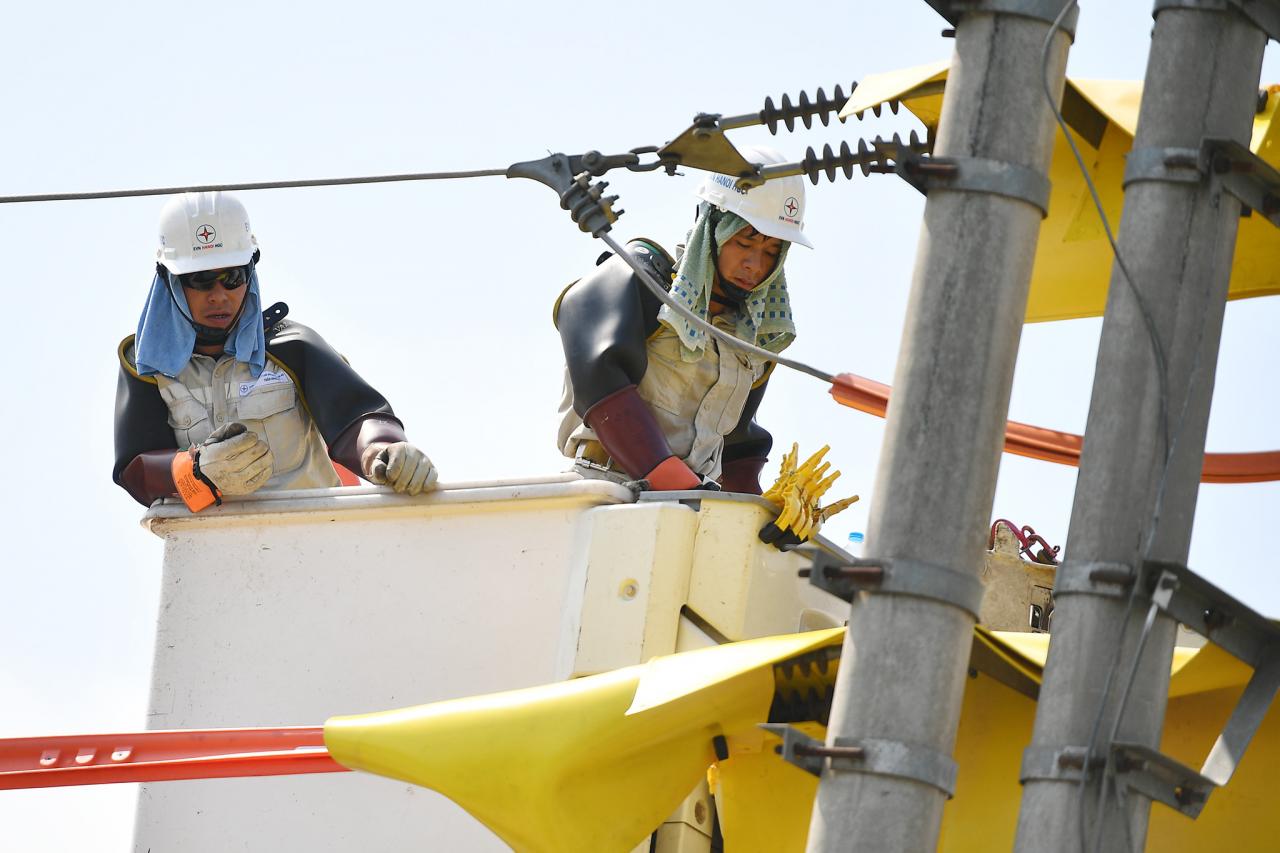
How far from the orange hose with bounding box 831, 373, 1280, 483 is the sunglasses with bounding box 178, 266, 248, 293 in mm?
2452

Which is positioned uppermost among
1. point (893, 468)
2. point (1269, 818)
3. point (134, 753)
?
point (893, 468)

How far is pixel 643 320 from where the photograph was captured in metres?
7.59

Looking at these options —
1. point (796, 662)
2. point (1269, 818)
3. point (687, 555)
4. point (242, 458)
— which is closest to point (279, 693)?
point (242, 458)

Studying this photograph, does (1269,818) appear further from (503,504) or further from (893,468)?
(503,504)

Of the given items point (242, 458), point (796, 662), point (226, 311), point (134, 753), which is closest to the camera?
point (796, 662)

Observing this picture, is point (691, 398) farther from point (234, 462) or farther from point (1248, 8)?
point (1248, 8)

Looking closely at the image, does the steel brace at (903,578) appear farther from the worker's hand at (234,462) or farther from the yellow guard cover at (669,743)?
the worker's hand at (234,462)

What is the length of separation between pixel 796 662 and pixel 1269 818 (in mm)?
1227

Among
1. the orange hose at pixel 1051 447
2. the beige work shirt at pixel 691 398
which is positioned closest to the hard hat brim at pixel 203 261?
the beige work shirt at pixel 691 398

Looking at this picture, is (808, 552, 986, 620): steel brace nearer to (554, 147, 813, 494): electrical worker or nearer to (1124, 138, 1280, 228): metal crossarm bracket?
(1124, 138, 1280, 228): metal crossarm bracket

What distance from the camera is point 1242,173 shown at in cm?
441

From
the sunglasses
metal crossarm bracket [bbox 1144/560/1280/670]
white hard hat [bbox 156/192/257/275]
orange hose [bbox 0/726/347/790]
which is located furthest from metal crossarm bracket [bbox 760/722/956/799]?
white hard hat [bbox 156/192/257/275]

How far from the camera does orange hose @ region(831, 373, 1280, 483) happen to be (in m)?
7.40

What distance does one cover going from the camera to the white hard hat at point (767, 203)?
7.89 m
